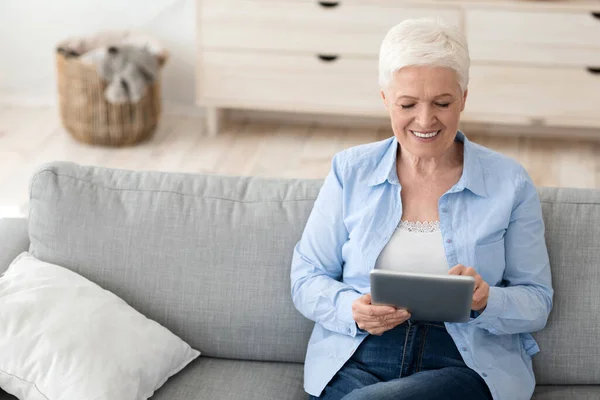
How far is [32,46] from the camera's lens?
4.63 metres

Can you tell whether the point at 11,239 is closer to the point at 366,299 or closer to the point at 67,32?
the point at 366,299

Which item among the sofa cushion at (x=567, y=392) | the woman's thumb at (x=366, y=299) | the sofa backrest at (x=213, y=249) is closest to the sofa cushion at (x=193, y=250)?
the sofa backrest at (x=213, y=249)

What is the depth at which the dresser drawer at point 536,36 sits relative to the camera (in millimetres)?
3943

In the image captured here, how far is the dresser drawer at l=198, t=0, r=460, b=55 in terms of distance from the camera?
4.02 metres

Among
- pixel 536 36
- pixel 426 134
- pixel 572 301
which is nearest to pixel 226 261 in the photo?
pixel 426 134

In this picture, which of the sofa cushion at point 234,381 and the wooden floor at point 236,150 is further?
the wooden floor at point 236,150

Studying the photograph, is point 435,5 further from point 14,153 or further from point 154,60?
→ point 14,153

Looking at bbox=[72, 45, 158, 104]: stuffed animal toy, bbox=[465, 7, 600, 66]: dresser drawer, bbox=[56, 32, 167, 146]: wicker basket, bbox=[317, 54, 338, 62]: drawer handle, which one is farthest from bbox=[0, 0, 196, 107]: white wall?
bbox=[465, 7, 600, 66]: dresser drawer

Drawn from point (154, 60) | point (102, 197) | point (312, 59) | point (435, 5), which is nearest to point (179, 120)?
point (154, 60)

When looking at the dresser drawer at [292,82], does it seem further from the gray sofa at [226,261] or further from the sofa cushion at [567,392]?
the sofa cushion at [567,392]

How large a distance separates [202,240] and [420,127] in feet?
1.76

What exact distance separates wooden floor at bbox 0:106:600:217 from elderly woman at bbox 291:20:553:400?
79.2 inches

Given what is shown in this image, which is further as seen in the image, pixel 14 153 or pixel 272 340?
pixel 14 153

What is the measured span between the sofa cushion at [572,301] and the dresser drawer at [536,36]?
7.25 ft
